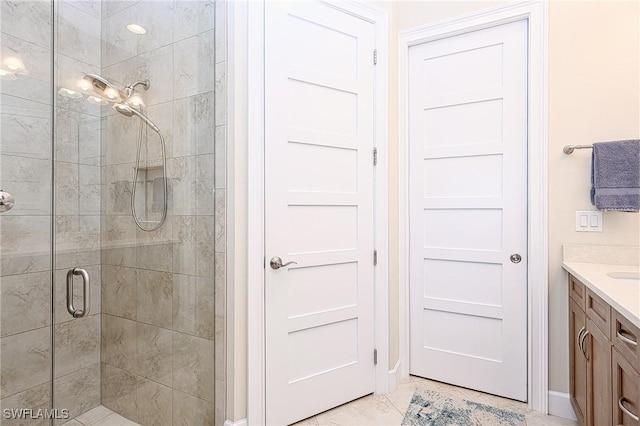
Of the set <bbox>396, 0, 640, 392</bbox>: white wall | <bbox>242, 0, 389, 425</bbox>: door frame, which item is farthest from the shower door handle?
<bbox>396, 0, 640, 392</bbox>: white wall

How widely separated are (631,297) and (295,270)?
4.69 feet

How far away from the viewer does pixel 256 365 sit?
1893 mm

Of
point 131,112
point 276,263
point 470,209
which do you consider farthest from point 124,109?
point 470,209

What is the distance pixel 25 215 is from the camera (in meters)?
1.52

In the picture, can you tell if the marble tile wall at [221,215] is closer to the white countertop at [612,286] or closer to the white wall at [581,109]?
the white countertop at [612,286]

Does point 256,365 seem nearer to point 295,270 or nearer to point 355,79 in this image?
point 295,270

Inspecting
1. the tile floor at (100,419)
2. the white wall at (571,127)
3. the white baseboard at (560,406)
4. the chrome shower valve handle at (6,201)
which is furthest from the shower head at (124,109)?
the white baseboard at (560,406)

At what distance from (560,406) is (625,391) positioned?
110 cm

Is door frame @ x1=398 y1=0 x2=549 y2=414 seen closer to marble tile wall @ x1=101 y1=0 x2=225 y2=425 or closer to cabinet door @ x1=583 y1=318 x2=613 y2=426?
cabinet door @ x1=583 y1=318 x2=613 y2=426

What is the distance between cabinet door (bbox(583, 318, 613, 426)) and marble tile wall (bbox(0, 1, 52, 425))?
7.34 ft

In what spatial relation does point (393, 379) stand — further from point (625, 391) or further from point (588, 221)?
point (588, 221)

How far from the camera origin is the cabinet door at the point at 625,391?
1.13 m

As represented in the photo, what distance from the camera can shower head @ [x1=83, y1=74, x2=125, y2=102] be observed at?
1.73m

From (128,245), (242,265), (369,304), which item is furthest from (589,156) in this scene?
(128,245)
